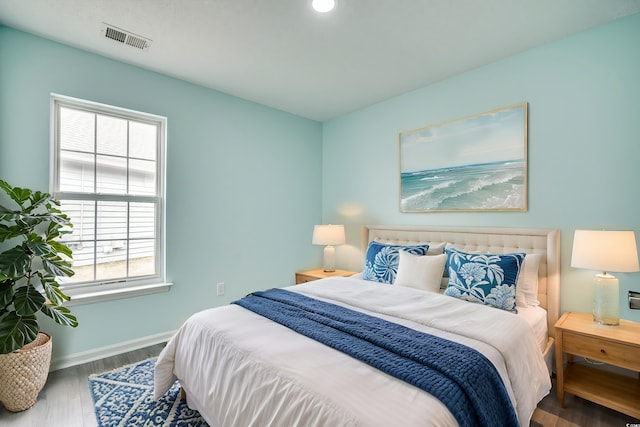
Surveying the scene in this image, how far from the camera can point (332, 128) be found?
433cm

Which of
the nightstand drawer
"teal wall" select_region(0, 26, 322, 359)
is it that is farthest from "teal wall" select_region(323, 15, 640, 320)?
"teal wall" select_region(0, 26, 322, 359)

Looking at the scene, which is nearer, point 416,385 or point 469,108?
point 416,385

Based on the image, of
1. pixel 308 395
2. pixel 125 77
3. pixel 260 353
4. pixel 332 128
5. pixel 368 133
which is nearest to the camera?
pixel 308 395

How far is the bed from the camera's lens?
113 centimetres

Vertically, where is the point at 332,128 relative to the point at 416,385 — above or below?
above

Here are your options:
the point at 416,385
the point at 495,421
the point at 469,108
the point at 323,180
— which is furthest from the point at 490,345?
the point at 323,180

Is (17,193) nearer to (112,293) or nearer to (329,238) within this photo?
(112,293)

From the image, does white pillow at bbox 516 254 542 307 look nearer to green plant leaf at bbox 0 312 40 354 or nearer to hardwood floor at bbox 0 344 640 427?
hardwood floor at bbox 0 344 640 427

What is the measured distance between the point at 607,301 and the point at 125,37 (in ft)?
13.0

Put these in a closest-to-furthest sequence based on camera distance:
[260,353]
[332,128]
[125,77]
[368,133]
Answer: [260,353], [125,77], [368,133], [332,128]

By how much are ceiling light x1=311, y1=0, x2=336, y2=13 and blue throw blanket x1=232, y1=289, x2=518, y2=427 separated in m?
1.99

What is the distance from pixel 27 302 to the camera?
1.96 metres

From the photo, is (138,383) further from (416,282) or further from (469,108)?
(469,108)

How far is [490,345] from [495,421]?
39 centimetres
